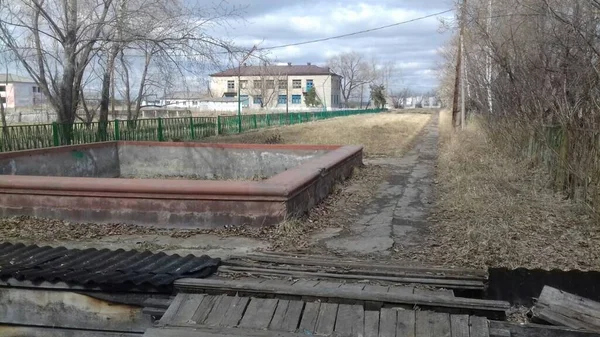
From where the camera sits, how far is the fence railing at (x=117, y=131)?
15.1 metres

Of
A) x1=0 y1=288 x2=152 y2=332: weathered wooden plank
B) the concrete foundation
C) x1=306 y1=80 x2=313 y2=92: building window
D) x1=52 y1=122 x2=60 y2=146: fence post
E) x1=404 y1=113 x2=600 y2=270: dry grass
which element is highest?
x1=306 y1=80 x2=313 y2=92: building window

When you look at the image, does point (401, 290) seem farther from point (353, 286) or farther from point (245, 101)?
point (245, 101)

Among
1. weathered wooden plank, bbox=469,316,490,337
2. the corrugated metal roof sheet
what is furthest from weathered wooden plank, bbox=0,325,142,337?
weathered wooden plank, bbox=469,316,490,337

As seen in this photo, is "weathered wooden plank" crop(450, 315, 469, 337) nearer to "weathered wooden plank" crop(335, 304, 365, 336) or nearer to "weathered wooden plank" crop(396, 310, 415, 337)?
"weathered wooden plank" crop(396, 310, 415, 337)

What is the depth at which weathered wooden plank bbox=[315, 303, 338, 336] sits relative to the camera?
4.34 metres

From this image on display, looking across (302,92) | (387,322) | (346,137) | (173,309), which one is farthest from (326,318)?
(302,92)

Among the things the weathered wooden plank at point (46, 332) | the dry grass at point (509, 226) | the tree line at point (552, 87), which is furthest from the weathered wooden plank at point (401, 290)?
the tree line at point (552, 87)

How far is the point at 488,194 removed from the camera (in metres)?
9.65

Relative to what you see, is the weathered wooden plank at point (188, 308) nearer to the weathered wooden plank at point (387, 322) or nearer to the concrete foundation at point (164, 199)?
the weathered wooden plank at point (387, 322)

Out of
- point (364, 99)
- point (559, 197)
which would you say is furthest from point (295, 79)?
point (559, 197)

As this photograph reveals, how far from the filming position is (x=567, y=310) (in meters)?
4.60

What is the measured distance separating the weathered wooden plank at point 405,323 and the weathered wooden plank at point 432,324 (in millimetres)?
30

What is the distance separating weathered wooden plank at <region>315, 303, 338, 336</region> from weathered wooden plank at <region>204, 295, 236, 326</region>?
2.46 ft

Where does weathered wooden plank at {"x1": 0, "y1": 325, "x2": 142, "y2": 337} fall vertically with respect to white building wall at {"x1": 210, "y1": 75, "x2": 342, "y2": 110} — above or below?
below
